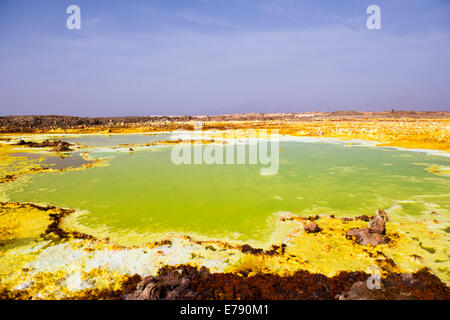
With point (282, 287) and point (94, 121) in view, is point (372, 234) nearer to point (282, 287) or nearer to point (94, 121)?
point (282, 287)

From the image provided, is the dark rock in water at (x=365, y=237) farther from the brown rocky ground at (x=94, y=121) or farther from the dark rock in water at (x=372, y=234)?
the brown rocky ground at (x=94, y=121)

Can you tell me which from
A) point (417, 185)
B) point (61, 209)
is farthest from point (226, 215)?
point (417, 185)

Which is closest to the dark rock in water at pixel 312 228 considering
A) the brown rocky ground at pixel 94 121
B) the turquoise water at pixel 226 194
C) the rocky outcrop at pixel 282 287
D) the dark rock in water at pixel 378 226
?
the turquoise water at pixel 226 194

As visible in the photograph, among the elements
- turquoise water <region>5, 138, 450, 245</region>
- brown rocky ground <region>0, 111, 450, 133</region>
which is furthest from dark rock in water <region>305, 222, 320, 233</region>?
brown rocky ground <region>0, 111, 450, 133</region>

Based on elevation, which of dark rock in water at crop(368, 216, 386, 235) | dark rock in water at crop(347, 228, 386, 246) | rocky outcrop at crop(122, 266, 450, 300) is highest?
dark rock in water at crop(368, 216, 386, 235)

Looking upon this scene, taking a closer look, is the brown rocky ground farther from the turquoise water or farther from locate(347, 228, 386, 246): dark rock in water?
locate(347, 228, 386, 246): dark rock in water

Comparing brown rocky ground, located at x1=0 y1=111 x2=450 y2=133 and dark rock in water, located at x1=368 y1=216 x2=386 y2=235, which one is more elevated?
brown rocky ground, located at x1=0 y1=111 x2=450 y2=133
